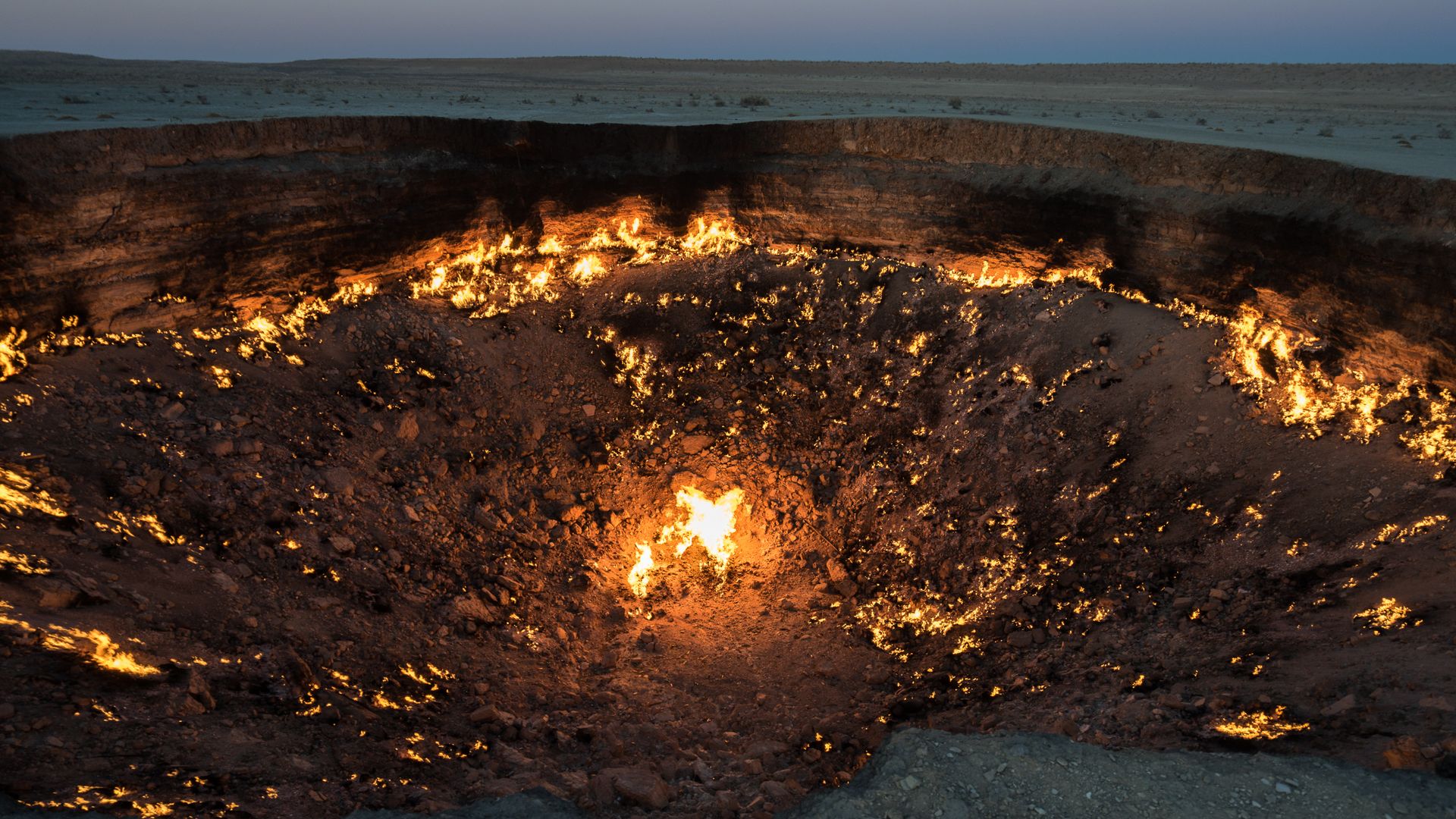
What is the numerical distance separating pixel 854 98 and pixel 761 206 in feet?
48.4

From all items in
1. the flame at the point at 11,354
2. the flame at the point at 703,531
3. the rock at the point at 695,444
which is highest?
the flame at the point at 11,354

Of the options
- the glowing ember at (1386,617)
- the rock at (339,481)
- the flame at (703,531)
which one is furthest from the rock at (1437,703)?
the rock at (339,481)

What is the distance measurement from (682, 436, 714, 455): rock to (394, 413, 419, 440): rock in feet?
12.8

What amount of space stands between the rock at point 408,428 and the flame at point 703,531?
3448 millimetres

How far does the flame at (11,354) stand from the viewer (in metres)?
7.57

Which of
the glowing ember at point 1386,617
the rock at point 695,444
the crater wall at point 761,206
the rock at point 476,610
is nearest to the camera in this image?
the glowing ember at point 1386,617

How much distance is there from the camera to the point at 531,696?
24.5ft

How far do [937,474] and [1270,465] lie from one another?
385 cm

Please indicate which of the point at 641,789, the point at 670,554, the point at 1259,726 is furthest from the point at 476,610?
the point at 1259,726

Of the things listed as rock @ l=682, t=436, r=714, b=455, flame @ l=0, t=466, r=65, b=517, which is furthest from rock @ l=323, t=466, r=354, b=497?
rock @ l=682, t=436, r=714, b=455

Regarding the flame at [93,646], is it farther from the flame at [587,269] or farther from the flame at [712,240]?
the flame at [712,240]

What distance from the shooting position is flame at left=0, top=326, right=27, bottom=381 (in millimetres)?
7570

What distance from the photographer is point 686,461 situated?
37.3ft

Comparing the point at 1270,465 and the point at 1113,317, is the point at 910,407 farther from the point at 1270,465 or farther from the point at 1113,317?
the point at 1270,465
